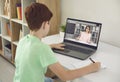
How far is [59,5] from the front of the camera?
263 centimetres

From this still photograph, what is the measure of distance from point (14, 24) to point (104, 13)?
154 cm

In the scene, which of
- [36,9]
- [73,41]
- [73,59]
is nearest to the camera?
[36,9]

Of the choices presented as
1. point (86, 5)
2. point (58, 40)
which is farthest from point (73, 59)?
point (86, 5)

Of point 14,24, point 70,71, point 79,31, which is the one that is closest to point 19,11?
point 14,24

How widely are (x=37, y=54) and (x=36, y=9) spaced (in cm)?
30

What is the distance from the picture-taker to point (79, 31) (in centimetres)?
201

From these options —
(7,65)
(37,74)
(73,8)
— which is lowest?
(7,65)

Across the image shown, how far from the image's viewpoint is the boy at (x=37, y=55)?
1.32m

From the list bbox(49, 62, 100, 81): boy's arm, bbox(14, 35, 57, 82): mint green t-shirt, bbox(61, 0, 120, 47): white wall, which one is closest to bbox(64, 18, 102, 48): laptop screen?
bbox(61, 0, 120, 47): white wall

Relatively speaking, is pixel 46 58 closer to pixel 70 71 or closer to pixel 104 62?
pixel 70 71

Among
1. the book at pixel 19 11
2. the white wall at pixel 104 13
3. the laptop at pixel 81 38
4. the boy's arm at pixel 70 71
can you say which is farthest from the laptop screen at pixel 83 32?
the book at pixel 19 11

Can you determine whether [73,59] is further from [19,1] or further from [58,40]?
[19,1]

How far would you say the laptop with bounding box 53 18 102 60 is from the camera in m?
1.84

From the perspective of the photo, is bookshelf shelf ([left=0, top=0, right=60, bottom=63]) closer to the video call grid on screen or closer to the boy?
the video call grid on screen
